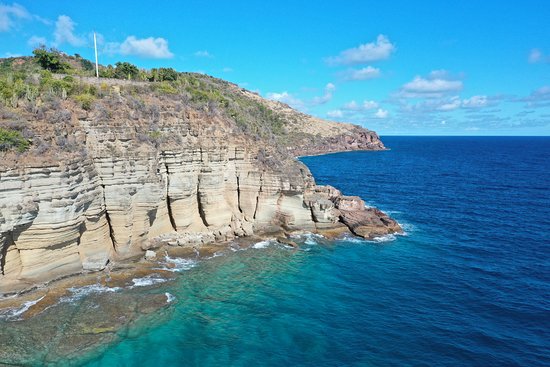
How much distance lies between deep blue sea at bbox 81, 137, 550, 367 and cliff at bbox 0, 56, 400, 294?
14.9 ft

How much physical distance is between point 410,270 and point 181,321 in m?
19.7

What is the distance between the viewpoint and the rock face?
24266 millimetres

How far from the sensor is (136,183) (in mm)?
30312

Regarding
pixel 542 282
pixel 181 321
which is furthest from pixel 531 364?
pixel 181 321

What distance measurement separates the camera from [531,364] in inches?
796

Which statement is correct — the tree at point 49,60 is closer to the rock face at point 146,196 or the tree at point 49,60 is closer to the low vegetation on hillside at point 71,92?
the low vegetation on hillside at point 71,92

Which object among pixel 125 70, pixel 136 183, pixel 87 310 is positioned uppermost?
pixel 125 70

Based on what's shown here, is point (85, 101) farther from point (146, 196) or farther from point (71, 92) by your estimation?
point (146, 196)

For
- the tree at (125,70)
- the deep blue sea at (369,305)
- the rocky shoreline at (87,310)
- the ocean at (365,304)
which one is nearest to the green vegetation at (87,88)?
the tree at (125,70)

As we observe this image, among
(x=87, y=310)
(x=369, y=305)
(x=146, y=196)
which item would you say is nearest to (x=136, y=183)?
(x=146, y=196)

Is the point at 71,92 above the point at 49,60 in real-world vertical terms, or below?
below

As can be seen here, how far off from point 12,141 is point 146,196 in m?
9.99

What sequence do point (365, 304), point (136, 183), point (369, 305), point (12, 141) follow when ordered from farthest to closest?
point (136, 183) < point (365, 304) < point (369, 305) < point (12, 141)

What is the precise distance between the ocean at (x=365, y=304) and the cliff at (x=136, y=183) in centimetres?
442
